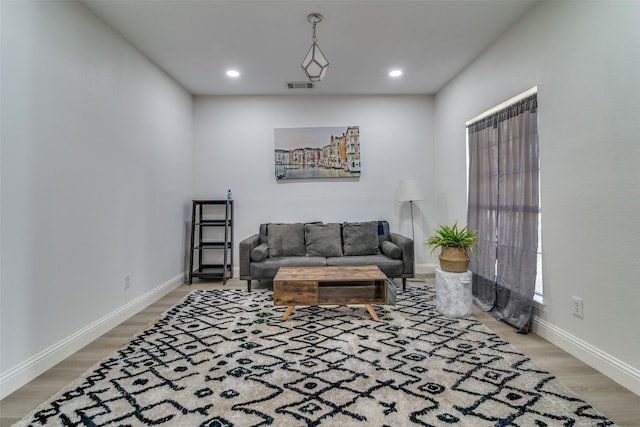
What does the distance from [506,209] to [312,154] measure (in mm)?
2819

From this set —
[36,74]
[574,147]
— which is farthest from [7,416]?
[574,147]

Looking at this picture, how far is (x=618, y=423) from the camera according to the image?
1.55 metres

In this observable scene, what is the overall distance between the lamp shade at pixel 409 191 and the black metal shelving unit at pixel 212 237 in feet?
8.34

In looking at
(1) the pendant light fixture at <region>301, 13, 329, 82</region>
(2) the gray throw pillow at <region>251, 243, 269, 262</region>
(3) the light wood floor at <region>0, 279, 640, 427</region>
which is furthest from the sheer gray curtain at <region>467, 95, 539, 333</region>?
(2) the gray throw pillow at <region>251, 243, 269, 262</region>

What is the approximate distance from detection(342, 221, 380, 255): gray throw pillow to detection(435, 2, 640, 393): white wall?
2.03 meters

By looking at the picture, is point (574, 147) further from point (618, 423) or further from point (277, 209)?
point (277, 209)

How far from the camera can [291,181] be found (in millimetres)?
4895

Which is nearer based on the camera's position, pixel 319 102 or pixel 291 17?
pixel 291 17

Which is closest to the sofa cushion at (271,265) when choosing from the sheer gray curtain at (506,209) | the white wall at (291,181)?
the white wall at (291,181)

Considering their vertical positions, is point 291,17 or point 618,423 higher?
point 291,17

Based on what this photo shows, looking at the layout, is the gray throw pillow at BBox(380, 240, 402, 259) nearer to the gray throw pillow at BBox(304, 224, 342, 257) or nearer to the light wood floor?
the gray throw pillow at BBox(304, 224, 342, 257)

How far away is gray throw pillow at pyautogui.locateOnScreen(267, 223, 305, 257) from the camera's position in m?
4.27

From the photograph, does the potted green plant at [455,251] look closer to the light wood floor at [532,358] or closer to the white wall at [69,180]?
the light wood floor at [532,358]

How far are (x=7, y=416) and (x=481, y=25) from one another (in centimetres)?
449
